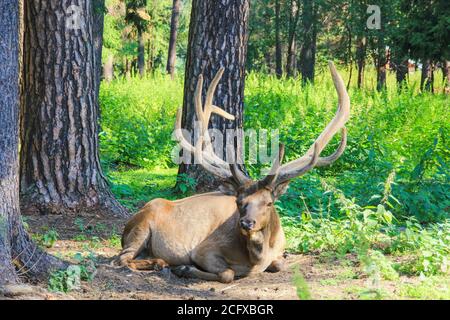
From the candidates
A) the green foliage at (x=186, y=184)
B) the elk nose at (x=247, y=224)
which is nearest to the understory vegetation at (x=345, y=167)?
the green foliage at (x=186, y=184)

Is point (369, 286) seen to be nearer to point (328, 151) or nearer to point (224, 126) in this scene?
point (224, 126)

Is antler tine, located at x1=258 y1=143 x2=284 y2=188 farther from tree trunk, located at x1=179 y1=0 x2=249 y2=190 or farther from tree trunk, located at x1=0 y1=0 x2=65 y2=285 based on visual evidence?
tree trunk, located at x1=179 y1=0 x2=249 y2=190

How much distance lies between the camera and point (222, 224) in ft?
24.8

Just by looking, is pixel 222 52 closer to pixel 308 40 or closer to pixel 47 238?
pixel 47 238

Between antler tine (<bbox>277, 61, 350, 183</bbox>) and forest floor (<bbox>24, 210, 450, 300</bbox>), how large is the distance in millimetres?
901

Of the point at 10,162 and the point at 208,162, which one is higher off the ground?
the point at 10,162

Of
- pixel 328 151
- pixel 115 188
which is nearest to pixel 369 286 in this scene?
pixel 115 188

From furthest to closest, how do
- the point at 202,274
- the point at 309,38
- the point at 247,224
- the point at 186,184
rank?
the point at 309,38, the point at 186,184, the point at 202,274, the point at 247,224

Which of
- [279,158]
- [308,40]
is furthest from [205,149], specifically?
[308,40]

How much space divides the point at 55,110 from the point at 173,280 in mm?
2800

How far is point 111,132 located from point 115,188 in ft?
17.3

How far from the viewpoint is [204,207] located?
781 cm

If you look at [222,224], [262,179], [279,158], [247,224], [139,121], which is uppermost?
[279,158]

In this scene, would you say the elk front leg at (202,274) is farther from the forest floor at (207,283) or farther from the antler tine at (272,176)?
the antler tine at (272,176)
